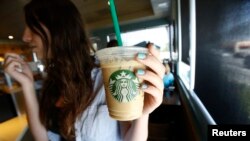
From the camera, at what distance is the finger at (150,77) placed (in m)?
0.44

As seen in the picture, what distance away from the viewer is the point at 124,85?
0.43 meters

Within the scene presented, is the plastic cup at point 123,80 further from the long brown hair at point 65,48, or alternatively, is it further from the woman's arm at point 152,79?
the long brown hair at point 65,48

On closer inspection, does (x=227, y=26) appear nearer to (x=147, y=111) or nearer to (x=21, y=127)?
(x=147, y=111)

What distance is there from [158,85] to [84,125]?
410mm

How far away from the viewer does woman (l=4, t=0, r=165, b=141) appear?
0.73 meters

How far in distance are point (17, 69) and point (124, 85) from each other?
2.58 ft

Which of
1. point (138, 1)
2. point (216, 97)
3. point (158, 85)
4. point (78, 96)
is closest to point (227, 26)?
point (216, 97)

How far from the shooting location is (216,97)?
2.94ft

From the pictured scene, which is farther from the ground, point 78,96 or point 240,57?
point 240,57

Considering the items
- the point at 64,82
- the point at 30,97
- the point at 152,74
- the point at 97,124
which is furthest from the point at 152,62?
the point at 30,97

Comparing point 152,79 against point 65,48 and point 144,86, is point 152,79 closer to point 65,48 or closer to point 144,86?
point 144,86

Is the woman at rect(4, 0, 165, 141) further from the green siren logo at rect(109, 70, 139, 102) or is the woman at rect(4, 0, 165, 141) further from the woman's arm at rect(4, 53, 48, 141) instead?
the green siren logo at rect(109, 70, 139, 102)

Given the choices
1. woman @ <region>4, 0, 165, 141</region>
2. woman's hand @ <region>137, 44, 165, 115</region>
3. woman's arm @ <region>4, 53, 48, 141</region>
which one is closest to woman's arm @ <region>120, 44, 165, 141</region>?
woman's hand @ <region>137, 44, 165, 115</region>

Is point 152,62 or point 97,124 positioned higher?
point 152,62
